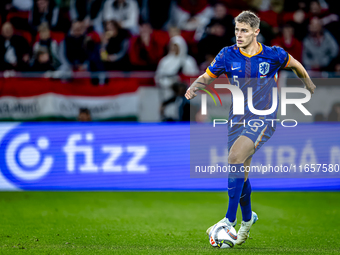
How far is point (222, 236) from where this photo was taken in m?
5.36

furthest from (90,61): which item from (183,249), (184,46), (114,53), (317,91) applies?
(183,249)

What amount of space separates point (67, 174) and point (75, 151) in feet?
1.35

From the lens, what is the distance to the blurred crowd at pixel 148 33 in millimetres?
10859

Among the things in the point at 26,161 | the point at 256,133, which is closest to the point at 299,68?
the point at 256,133

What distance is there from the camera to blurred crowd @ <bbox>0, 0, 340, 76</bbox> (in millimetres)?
10859

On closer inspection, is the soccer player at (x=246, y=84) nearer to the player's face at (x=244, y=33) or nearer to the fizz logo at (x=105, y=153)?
the player's face at (x=244, y=33)

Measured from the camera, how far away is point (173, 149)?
897cm

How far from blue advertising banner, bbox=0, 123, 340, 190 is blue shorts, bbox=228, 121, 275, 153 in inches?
131

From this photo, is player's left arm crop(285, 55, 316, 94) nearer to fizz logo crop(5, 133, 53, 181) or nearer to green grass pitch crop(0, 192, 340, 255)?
green grass pitch crop(0, 192, 340, 255)

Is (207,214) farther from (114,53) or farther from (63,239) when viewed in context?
(114,53)

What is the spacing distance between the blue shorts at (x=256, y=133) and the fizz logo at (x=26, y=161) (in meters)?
4.27

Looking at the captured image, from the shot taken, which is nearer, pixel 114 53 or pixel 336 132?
pixel 336 132

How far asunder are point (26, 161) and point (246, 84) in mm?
4695

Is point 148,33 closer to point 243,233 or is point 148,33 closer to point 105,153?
point 105,153
